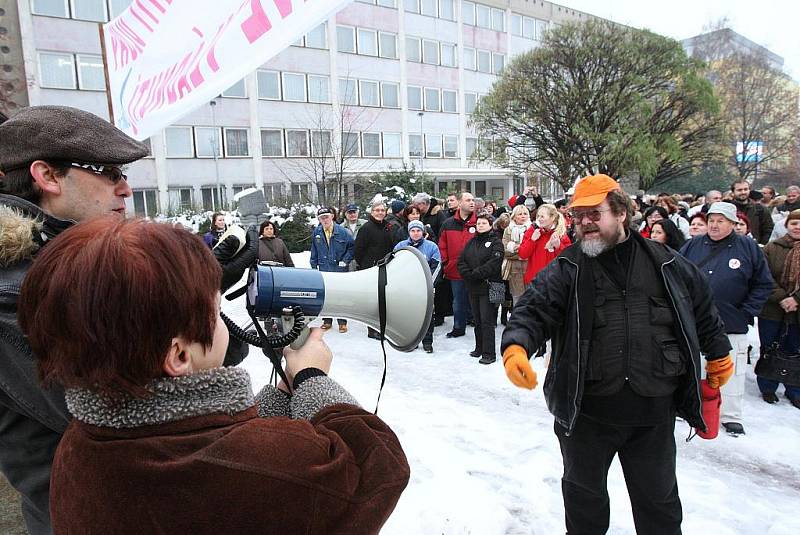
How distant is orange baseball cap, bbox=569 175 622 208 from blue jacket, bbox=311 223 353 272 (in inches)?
215

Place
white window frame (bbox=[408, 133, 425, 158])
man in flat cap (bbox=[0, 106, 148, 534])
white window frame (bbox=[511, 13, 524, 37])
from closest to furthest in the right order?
man in flat cap (bbox=[0, 106, 148, 534]) < white window frame (bbox=[408, 133, 425, 158]) < white window frame (bbox=[511, 13, 524, 37])

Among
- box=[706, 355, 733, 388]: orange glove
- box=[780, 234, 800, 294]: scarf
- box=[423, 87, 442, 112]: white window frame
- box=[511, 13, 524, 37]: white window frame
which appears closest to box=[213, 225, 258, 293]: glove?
box=[706, 355, 733, 388]: orange glove

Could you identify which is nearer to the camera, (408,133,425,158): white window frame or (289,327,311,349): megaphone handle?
(289,327,311,349): megaphone handle

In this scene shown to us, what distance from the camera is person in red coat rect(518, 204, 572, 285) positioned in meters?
6.14

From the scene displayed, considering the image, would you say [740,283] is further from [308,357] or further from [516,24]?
[516,24]

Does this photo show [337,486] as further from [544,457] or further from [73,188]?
[544,457]

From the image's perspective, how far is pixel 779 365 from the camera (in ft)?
15.5

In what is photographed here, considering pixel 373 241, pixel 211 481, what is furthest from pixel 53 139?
pixel 373 241

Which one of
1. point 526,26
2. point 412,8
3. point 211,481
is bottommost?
point 211,481

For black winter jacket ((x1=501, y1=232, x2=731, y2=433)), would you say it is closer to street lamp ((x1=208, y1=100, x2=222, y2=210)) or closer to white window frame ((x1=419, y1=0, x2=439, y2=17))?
street lamp ((x1=208, y1=100, x2=222, y2=210))

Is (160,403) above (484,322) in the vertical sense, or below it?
above

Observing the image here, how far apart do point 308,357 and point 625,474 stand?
201cm

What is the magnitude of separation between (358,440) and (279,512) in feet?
0.64

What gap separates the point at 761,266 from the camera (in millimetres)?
4301
